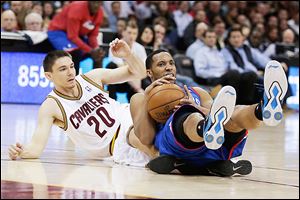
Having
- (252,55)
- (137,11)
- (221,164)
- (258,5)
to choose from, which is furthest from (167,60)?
(258,5)

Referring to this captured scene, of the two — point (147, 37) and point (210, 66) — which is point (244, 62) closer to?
point (210, 66)

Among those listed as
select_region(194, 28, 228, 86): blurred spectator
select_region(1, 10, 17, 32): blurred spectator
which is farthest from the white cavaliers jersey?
select_region(194, 28, 228, 86): blurred spectator

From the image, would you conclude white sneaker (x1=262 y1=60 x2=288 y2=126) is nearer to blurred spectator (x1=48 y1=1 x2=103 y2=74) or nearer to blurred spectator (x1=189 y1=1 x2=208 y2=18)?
blurred spectator (x1=48 y1=1 x2=103 y2=74)

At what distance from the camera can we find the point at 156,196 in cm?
401

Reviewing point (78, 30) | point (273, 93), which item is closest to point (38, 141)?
point (273, 93)

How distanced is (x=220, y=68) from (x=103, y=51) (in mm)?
2233

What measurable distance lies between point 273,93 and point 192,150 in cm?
69

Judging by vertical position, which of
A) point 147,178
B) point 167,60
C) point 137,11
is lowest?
point 147,178

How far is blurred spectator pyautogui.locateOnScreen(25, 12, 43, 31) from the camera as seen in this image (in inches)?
460

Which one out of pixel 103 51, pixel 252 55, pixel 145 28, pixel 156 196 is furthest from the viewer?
pixel 252 55

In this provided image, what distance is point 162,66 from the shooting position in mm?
5449

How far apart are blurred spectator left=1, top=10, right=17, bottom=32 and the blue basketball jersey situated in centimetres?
677

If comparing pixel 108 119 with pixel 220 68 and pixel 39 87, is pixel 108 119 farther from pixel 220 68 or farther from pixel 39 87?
pixel 220 68

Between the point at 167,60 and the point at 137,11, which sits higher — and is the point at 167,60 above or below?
below
